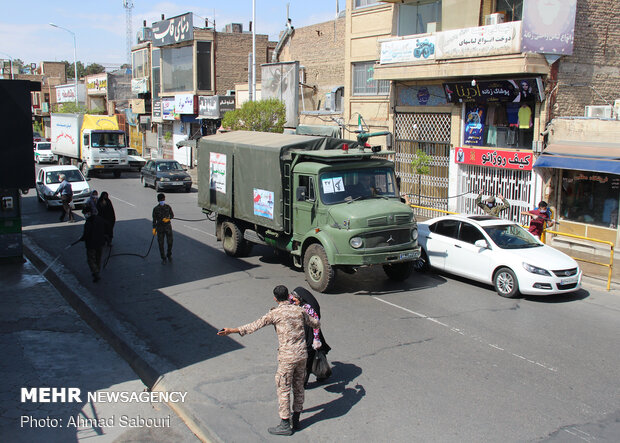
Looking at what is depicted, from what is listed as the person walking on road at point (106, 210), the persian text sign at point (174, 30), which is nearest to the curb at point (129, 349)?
the person walking on road at point (106, 210)

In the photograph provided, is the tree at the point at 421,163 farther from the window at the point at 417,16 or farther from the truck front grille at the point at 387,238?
the truck front grille at the point at 387,238

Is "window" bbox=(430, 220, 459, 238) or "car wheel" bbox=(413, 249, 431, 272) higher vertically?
"window" bbox=(430, 220, 459, 238)

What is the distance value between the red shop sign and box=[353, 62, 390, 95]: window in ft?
16.8

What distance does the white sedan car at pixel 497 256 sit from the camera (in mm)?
11695

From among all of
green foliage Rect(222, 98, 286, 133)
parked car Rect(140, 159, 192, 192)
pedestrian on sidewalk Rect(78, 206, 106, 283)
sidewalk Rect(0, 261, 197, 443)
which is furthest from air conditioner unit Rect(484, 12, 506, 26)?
parked car Rect(140, 159, 192, 192)

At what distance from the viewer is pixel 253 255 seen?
16000 millimetres

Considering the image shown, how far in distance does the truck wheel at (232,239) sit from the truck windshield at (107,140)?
2255 centimetres

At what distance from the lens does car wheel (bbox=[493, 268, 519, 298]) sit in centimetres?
1191

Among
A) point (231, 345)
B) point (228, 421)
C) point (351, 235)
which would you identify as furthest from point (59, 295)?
point (228, 421)

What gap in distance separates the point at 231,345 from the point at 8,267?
8.12m

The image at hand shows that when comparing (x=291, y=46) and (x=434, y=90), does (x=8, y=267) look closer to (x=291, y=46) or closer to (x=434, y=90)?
(x=434, y=90)

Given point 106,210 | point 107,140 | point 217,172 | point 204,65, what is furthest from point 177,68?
point 217,172

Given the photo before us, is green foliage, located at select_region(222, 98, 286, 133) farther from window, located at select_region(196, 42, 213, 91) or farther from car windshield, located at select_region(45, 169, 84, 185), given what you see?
window, located at select_region(196, 42, 213, 91)

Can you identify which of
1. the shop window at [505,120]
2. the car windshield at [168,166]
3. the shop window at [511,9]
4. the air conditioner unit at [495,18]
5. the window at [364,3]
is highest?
the window at [364,3]
